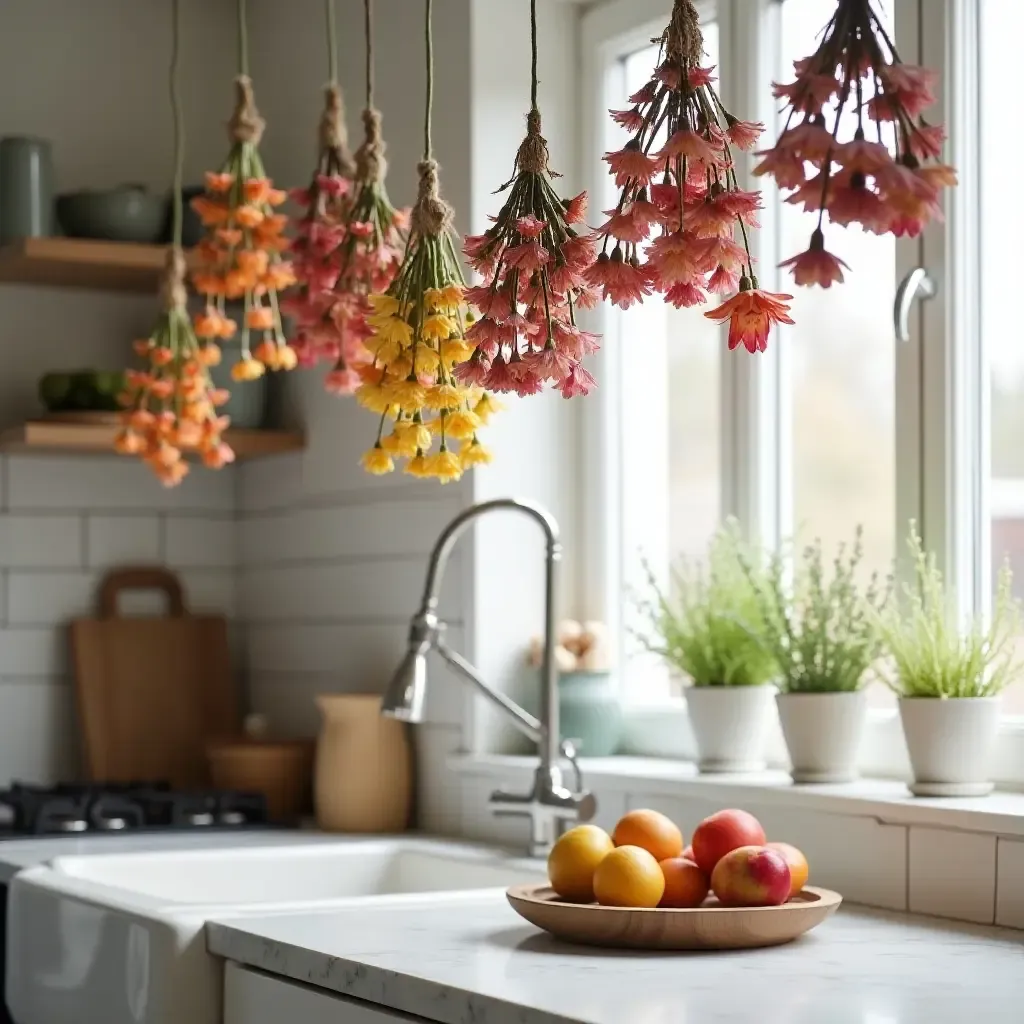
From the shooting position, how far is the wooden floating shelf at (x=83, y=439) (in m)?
3.07

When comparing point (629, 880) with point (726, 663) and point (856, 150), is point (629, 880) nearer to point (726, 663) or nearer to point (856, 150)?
point (726, 663)

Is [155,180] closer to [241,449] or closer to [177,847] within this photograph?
[241,449]

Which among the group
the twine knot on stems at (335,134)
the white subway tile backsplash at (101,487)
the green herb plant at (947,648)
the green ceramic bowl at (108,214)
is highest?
the green ceramic bowl at (108,214)

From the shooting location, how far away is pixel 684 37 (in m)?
1.22

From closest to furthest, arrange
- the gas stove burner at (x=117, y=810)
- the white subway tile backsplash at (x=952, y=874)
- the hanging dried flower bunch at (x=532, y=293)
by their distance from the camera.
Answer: the hanging dried flower bunch at (x=532, y=293), the white subway tile backsplash at (x=952, y=874), the gas stove burner at (x=117, y=810)

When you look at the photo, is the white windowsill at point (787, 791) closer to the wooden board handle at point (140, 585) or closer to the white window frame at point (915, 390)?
the white window frame at point (915, 390)

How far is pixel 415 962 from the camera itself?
1.70m

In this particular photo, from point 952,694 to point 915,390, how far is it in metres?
0.45

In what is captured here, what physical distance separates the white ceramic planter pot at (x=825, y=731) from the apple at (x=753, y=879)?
0.45 metres

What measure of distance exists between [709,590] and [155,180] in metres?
1.58

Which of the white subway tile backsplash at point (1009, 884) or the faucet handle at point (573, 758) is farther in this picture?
the faucet handle at point (573, 758)

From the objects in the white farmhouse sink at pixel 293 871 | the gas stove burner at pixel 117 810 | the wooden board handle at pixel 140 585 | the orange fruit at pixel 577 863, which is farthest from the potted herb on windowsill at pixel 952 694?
the wooden board handle at pixel 140 585

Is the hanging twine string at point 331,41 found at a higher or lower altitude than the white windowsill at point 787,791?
higher

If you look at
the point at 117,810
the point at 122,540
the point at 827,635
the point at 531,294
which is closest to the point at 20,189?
the point at 122,540
